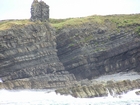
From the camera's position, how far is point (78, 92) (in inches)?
3002

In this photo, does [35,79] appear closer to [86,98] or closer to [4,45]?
[4,45]

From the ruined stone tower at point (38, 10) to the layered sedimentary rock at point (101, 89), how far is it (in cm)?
3931

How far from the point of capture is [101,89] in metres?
77.8

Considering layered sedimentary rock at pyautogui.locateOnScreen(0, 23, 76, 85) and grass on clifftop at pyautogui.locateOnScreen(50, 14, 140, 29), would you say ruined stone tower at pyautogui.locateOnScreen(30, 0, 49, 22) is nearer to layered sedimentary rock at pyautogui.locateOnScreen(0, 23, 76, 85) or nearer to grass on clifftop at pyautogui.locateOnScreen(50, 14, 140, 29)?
grass on clifftop at pyautogui.locateOnScreen(50, 14, 140, 29)

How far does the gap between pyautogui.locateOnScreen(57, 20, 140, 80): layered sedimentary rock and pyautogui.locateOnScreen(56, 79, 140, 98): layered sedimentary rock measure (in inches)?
851

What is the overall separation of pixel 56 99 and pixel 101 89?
8.62 metres

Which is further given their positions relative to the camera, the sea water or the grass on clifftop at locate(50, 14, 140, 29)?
the grass on clifftop at locate(50, 14, 140, 29)

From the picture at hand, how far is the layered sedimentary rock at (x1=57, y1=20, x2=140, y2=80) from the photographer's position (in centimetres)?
10288

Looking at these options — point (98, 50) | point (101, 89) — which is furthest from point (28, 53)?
point (101, 89)

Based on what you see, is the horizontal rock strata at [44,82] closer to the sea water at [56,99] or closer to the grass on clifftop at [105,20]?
the sea water at [56,99]

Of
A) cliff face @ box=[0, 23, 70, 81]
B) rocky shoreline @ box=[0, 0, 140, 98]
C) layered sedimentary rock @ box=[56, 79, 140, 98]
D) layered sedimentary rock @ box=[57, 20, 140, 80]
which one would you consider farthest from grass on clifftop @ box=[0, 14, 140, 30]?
layered sedimentary rock @ box=[56, 79, 140, 98]

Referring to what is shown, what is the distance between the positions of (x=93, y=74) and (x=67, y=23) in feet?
56.7

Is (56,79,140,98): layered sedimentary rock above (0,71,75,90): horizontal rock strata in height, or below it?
above

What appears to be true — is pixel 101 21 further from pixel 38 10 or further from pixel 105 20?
pixel 38 10
